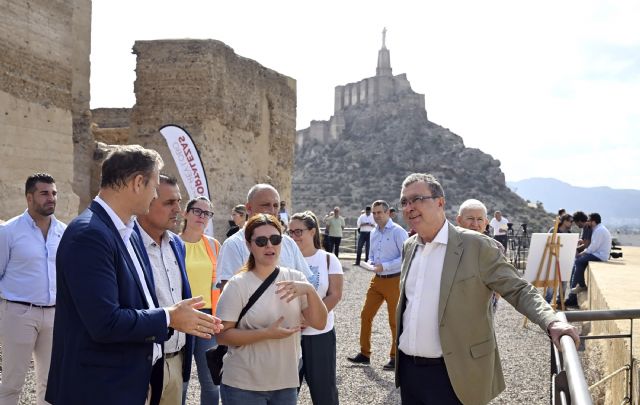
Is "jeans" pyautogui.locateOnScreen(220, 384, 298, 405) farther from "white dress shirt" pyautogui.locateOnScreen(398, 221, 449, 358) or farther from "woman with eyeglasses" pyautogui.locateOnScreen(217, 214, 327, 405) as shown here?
"white dress shirt" pyautogui.locateOnScreen(398, 221, 449, 358)

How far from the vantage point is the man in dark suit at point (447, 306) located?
3150mm

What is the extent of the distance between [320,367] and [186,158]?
274 inches

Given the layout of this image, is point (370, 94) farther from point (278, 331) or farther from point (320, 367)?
point (278, 331)

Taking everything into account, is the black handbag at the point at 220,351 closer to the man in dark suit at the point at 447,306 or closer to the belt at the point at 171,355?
the belt at the point at 171,355

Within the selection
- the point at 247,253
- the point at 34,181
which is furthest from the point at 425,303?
the point at 34,181

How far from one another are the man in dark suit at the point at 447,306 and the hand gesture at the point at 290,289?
0.62m

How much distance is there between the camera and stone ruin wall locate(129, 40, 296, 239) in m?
15.3

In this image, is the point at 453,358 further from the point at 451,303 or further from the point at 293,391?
the point at 293,391

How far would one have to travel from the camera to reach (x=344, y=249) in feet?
86.6

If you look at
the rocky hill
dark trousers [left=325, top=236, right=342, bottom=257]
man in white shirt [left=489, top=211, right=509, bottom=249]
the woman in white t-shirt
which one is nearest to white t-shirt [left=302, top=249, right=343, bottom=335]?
the woman in white t-shirt

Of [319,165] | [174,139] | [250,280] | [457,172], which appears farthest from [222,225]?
[319,165]

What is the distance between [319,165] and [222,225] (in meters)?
71.3

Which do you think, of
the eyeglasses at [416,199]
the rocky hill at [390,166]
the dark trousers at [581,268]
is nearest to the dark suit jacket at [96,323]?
the eyeglasses at [416,199]

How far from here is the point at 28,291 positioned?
446 cm
